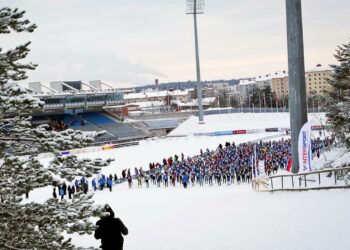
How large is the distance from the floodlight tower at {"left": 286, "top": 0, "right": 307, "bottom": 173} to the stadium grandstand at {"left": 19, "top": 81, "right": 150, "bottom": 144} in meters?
33.9

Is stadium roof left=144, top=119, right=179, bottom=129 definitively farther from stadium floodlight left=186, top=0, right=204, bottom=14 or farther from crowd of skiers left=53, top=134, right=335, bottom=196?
crowd of skiers left=53, top=134, right=335, bottom=196

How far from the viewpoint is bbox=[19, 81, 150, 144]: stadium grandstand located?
5053cm

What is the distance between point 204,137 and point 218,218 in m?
43.5

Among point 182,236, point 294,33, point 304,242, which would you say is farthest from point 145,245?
point 294,33

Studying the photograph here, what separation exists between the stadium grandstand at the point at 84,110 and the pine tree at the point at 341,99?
35162mm

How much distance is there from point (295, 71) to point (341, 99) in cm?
220

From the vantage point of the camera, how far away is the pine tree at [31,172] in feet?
14.4

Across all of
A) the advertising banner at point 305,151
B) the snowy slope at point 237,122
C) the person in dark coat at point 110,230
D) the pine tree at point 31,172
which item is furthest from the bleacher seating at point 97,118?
the pine tree at point 31,172

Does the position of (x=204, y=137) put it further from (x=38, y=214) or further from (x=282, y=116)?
(x=38, y=214)

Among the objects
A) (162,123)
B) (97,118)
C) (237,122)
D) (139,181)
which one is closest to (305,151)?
(139,181)

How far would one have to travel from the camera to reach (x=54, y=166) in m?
4.52

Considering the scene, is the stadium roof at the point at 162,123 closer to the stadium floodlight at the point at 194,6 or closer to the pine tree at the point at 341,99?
the stadium floodlight at the point at 194,6

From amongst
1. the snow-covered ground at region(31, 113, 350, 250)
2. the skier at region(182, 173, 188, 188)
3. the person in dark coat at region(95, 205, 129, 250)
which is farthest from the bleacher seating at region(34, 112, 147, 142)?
the person in dark coat at region(95, 205, 129, 250)

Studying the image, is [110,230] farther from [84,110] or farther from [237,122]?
[237,122]
